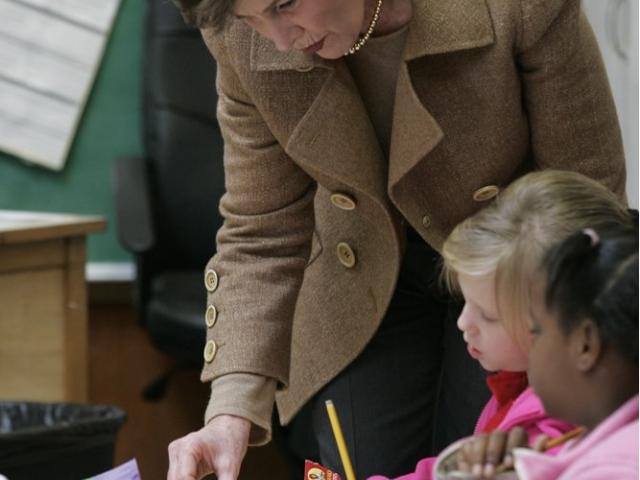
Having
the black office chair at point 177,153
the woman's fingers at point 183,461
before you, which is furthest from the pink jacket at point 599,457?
the black office chair at point 177,153

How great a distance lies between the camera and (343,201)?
1555 mm

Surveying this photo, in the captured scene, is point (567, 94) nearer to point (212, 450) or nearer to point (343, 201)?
point (343, 201)

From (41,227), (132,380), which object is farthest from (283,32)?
(132,380)

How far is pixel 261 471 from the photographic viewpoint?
10.3ft

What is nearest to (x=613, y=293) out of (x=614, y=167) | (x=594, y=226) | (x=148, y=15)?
(x=594, y=226)

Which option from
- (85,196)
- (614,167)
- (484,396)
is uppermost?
(614,167)

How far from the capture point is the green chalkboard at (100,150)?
3422 mm

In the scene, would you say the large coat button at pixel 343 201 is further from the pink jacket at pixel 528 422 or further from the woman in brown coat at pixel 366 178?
the pink jacket at pixel 528 422

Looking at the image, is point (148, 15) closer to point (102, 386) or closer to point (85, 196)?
point (85, 196)

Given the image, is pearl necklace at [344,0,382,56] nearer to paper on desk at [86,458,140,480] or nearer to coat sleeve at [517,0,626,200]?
coat sleeve at [517,0,626,200]

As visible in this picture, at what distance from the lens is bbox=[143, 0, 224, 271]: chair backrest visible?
10.5 feet

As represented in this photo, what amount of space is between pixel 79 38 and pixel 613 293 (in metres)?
2.68

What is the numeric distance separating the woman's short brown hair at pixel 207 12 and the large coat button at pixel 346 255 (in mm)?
385

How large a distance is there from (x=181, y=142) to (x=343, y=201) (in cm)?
171
